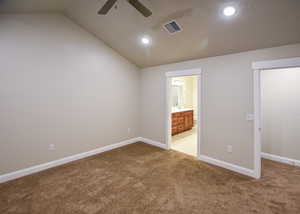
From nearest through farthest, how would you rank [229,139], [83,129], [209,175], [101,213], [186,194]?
[101,213] → [186,194] → [209,175] → [229,139] → [83,129]

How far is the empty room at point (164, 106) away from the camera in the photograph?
6.78 feet

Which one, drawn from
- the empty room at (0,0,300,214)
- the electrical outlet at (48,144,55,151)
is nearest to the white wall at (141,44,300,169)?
the empty room at (0,0,300,214)

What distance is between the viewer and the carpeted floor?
1919 millimetres

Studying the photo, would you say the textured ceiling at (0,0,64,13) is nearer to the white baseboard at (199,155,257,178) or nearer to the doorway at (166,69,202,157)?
the doorway at (166,69,202,157)

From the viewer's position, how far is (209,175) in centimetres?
270

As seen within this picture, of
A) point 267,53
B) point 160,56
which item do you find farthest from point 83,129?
point 267,53

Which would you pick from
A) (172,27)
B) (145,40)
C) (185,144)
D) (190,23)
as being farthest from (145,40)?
(185,144)

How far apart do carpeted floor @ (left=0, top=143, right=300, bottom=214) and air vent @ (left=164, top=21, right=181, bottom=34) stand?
2.75 metres

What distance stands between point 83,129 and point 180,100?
474 centimetres

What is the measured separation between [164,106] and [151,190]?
2281 millimetres

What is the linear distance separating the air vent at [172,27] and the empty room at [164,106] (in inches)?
0.8

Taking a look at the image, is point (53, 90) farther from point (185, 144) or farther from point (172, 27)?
point (185, 144)

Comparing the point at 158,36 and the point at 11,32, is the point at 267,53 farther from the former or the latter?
the point at 11,32

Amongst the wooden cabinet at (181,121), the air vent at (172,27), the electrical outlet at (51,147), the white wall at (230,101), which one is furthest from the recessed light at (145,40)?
the electrical outlet at (51,147)
